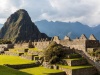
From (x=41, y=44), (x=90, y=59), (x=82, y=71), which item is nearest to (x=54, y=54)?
(x=90, y=59)

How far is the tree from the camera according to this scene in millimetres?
42219

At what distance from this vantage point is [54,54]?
141 feet

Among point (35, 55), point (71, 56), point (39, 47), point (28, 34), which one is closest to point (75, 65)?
point (71, 56)

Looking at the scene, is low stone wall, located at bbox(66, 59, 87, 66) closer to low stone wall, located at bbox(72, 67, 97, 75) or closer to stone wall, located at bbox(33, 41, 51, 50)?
low stone wall, located at bbox(72, 67, 97, 75)

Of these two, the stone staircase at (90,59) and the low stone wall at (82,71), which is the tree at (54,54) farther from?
the low stone wall at (82,71)

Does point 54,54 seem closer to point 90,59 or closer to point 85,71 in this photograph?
point 90,59

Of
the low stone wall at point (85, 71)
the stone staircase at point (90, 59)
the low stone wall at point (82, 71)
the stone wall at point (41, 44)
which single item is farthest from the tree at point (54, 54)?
the stone wall at point (41, 44)

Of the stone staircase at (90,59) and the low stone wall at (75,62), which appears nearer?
the low stone wall at (75,62)

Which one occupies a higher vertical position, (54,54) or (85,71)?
(54,54)

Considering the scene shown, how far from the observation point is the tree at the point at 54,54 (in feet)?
139

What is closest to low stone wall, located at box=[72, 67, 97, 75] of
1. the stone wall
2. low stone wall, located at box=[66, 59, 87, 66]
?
low stone wall, located at box=[66, 59, 87, 66]

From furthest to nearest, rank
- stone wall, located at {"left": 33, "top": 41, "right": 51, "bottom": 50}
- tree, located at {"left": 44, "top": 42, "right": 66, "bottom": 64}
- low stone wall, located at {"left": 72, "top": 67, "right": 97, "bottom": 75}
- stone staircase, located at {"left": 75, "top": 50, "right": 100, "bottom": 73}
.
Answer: stone wall, located at {"left": 33, "top": 41, "right": 51, "bottom": 50} → tree, located at {"left": 44, "top": 42, "right": 66, "bottom": 64} → stone staircase, located at {"left": 75, "top": 50, "right": 100, "bottom": 73} → low stone wall, located at {"left": 72, "top": 67, "right": 97, "bottom": 75}

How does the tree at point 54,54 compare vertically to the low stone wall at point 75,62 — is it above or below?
above

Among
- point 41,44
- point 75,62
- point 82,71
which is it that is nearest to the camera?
point 82,71
